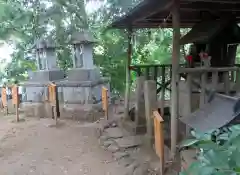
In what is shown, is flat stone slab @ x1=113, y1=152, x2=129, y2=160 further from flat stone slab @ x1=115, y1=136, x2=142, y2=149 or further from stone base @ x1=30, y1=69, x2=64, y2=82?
stone base @ x1=30, y1=69, x2=64, y2=82

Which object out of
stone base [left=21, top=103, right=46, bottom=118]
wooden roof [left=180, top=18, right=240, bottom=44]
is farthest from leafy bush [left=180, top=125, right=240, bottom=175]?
stone base [left=21, top=103, right=46, bottom=118]

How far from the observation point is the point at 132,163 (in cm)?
436

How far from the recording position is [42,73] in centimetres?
830

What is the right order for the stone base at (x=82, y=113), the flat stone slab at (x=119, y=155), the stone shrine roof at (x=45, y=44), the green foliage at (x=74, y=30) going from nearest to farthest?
the flat stone slab at (x=119, y=155) → the stone base at (x=82, y=113) → the stone shrine roof at (x=45, y=44) → the green foliage at (x=74, y=30)

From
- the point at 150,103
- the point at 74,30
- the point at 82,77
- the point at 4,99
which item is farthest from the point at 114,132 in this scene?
the point at 74,30

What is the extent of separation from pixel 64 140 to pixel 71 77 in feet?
8.49

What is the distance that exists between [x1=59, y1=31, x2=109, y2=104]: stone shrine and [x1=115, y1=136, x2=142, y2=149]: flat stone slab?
2.54m

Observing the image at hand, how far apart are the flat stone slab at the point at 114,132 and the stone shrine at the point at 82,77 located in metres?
1.76

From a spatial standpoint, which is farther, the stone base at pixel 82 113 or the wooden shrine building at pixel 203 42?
the stone base at pixel 82 113

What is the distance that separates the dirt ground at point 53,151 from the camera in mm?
4359

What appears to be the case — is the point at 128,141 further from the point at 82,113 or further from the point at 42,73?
the point at 42,73

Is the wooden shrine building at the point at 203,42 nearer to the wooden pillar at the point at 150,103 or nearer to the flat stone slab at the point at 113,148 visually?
the wooden pillar at the point at 150,103

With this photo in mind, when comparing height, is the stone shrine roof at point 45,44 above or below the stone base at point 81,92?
above

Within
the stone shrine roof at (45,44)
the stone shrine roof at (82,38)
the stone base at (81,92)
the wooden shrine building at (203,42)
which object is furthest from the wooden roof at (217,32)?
the stone shrine roof at (45,44)
